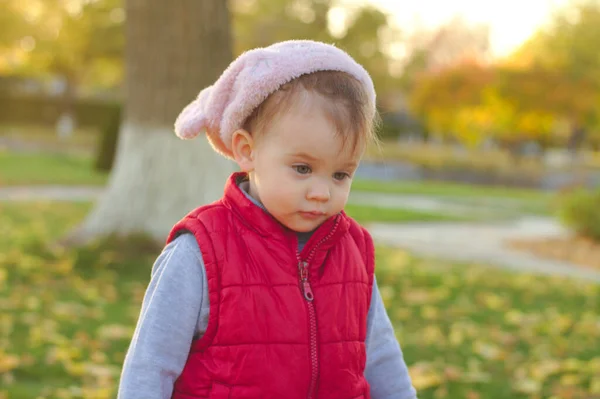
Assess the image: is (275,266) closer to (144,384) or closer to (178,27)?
(144,384)

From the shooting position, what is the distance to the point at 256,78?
1.73m

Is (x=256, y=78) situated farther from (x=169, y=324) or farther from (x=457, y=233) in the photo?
(x=457, y=233)

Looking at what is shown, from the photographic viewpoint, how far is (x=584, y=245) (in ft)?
36.5

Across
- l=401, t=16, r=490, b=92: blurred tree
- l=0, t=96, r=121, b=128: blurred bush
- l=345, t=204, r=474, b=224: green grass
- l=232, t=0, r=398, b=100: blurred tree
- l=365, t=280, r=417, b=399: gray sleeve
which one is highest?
l=401, t=16, r=490, b=92: blurred tree

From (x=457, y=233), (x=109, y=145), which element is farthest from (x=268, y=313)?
(x=109, y=145)

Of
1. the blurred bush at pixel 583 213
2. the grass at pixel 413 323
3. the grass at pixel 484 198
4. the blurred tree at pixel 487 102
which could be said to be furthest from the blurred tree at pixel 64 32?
the grass at pixel 413 323

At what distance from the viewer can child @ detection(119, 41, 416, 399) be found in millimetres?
1678

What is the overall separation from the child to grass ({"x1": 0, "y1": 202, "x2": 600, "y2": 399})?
7.46ft

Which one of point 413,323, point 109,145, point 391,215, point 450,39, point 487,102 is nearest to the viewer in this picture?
point 413,323

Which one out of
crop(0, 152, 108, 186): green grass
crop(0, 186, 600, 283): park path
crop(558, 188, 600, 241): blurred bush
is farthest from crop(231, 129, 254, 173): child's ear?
crop(0, 152, 108, 186): green grass

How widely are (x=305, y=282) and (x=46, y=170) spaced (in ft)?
55.3

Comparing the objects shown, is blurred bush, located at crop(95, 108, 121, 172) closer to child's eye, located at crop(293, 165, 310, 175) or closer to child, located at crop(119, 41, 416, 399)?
child, located at crop(119, 41, 416, 399)

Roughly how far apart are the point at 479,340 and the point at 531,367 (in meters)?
0.69

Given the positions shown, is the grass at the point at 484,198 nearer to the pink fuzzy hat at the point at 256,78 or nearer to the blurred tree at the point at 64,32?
the blurred tree at the point at 64,32
